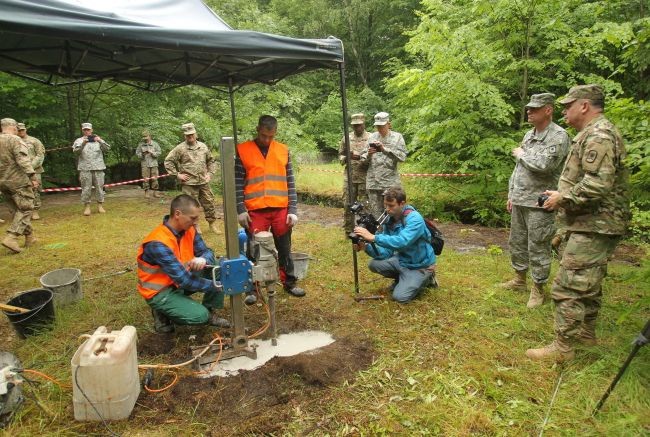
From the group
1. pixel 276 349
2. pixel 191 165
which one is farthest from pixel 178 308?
pixel 191 165

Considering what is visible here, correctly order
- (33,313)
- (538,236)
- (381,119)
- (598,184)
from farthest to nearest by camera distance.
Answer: (381,119), (538,236), (33,313), (598,184)

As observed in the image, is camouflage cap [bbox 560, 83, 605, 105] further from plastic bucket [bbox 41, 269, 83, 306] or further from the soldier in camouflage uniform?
the soldier in camouflage uniform

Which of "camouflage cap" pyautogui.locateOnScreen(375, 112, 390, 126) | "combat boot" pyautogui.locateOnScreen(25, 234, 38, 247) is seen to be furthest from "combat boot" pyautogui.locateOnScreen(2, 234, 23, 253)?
"camouflage cap" pyautogui.locateOnScreen(375, 112, 390, 126)

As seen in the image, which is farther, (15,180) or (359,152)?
(359,152)

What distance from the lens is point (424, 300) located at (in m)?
4.11

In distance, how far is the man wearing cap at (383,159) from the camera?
18.2 ft

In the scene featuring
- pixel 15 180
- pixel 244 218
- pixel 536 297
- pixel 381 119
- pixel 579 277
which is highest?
pixel 381 119

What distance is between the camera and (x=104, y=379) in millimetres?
2363

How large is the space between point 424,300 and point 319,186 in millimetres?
7142

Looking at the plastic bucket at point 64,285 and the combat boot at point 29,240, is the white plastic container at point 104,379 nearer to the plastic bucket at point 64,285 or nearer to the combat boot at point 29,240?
the plastic bucket at point 64,285

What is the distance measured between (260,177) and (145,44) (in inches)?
60.1

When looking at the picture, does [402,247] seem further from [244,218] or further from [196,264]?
[196,264]

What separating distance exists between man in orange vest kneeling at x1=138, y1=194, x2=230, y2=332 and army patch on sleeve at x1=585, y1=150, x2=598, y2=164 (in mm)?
2912

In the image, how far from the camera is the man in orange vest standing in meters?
3.88
